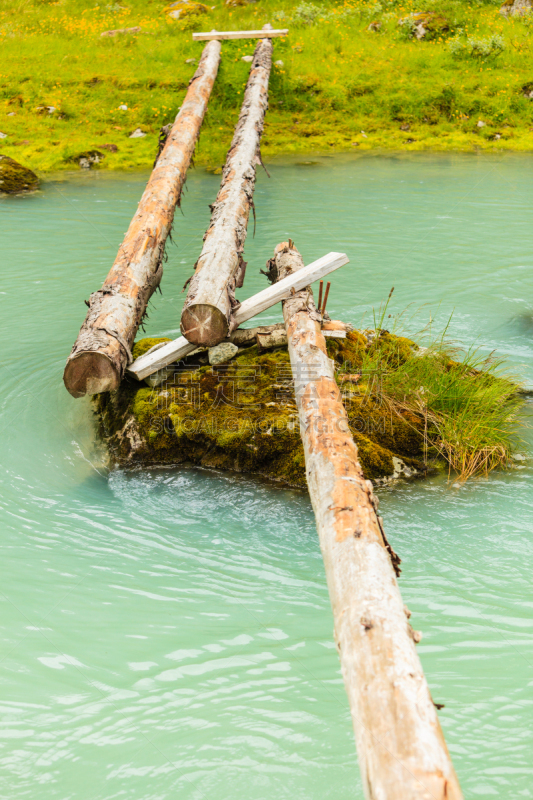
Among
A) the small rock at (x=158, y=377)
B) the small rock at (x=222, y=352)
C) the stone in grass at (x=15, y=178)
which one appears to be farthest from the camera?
the stone in grass at (x=15, y=178)

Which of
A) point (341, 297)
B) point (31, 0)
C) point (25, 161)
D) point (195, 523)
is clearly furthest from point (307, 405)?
point (31, 0)

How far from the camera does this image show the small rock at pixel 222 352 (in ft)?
17.6

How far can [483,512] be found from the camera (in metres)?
4.25

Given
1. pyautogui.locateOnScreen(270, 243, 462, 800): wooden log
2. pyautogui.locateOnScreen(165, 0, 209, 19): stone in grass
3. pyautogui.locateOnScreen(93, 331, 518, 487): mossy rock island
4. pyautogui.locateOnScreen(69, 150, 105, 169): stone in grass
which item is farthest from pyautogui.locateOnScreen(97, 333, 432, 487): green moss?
pyautogui.locateOnScreen(165, 0, 209, 19): stone in grass

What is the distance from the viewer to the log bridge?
2027 mm

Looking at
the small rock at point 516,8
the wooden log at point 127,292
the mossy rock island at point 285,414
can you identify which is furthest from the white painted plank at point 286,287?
the small rock at point 516,8

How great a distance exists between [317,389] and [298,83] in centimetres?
1254

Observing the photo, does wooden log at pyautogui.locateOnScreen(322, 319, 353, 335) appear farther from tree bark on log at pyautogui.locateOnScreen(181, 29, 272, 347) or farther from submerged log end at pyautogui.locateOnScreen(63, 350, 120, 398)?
submerged log end at pyautogui.locateOnScreen(63, 350, 120, 398)

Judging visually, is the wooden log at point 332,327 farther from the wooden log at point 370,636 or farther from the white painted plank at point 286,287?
the wooden log at point 370,636

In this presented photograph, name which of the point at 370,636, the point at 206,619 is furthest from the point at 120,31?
the point at 370,636

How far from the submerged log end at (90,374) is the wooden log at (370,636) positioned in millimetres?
1582

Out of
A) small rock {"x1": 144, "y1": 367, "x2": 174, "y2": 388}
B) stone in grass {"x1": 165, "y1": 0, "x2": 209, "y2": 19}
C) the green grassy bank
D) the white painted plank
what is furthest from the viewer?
stone in grass {"x1": 165, "y1": 0, "x2": 209, "y2": 19}

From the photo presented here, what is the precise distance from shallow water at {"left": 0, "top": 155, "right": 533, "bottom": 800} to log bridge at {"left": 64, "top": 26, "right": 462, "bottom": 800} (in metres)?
0.56

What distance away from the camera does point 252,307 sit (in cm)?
547
